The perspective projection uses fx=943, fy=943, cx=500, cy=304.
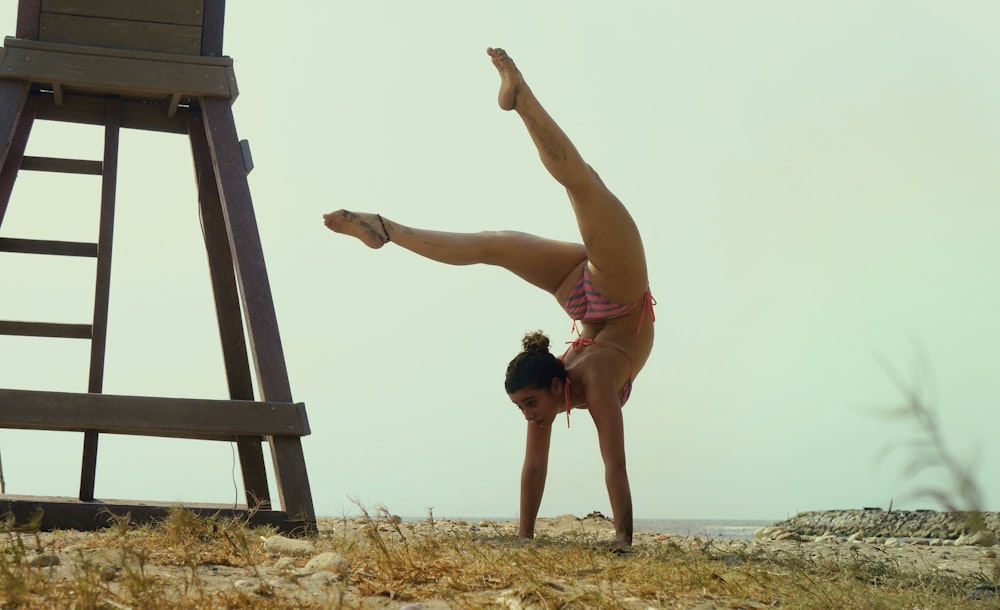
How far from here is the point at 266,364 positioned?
487 centimetres

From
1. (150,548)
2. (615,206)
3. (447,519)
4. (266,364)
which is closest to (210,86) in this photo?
(266,364)

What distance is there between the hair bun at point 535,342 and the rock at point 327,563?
2.03 m

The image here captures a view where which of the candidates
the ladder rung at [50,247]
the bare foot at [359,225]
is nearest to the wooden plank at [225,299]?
the ladder rung at [50,247]

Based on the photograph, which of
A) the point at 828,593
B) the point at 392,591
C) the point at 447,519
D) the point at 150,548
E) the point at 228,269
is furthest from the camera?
the point at 447,519

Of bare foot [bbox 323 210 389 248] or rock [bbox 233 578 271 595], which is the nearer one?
rock [bbox 233 578 271 595]

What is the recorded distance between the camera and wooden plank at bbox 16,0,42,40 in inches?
209

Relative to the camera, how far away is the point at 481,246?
4.61 meters

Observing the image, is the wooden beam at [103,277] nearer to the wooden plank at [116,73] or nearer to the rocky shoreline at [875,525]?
the wooden plank at [116,73]

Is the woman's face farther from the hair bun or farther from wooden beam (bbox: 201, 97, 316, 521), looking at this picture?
wooden beam (bbox: 201, 97, 316, 521)

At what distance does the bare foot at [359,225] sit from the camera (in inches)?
171

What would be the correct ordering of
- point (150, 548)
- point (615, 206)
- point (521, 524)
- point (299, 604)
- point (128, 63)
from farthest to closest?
point (128, 63) < point (521, 524) < point (615, 206) < point (150, 548) < point (299, 604)

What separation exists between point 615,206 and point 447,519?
3510 millimetres

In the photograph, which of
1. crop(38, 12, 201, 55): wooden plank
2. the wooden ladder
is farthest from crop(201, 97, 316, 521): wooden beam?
the wooden ladder

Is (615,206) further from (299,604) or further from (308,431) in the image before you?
(299,604)
